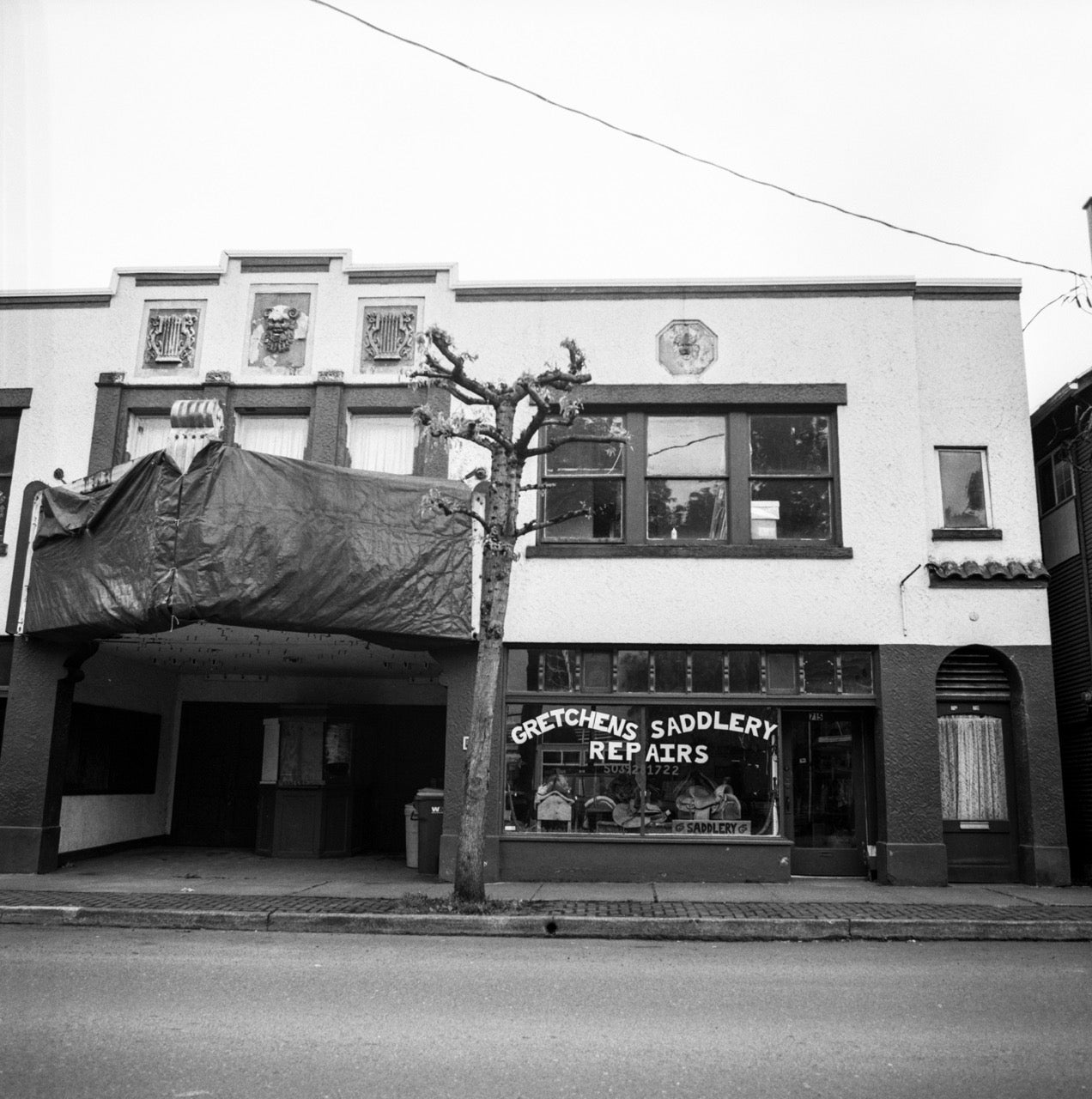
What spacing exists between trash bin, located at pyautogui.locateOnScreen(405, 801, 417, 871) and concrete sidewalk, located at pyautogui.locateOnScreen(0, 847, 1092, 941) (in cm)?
90

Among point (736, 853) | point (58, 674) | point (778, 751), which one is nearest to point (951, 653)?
point (778, 751)

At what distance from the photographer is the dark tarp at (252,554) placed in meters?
12.6

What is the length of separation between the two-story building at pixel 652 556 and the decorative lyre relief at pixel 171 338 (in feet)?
0.14

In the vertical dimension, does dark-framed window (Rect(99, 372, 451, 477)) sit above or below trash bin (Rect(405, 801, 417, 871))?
above

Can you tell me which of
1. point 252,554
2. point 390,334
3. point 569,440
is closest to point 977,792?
point 569,440

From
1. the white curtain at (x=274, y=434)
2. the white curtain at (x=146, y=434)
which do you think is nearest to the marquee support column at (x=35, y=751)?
the white curtain at (x=146, y=434)

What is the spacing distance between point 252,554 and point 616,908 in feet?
18.9

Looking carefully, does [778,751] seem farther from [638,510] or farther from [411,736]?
[411,736]

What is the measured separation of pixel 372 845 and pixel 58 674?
5.78m

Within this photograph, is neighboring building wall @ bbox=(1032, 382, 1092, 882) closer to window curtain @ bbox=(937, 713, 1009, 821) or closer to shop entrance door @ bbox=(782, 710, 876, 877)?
window curtain @ bbox=(937, 713, 1009, 821)

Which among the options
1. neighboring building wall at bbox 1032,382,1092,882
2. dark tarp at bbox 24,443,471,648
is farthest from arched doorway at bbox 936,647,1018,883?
dark tarp at bbox 24,443,471,648

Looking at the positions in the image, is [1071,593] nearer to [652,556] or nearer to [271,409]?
[652,556]

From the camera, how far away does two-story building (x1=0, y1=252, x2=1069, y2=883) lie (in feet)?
44.2

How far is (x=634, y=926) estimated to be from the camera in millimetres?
10367
